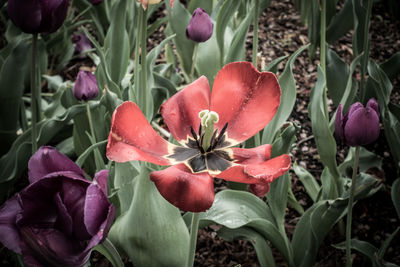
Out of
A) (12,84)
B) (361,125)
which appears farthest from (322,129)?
(12,84)

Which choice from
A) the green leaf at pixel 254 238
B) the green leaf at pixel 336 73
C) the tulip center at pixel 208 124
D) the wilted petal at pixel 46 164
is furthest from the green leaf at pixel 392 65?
the wilted petal at pixel 46 164

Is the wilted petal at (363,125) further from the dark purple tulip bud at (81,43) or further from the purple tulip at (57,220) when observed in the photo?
the dark purple tulip bud at (81,43)

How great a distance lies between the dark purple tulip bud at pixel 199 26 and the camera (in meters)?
1.37

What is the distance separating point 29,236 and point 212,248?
824mm

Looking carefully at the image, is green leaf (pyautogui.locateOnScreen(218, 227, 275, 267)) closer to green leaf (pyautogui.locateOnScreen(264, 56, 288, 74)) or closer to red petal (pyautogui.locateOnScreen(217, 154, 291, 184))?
green leaf (pyautogui.locateOnScreen(264, 56, 288, 74))

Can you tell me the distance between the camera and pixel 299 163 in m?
1.66

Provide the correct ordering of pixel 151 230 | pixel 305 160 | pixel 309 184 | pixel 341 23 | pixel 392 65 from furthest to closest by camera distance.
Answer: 1. pixel 341 23
2. pixel 305 160
3. pixel 392 65
4. pixel 309 184
5. pixel 151 230

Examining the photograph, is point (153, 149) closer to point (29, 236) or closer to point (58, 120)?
point (29, 236)

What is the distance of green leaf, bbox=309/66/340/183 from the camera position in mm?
1199

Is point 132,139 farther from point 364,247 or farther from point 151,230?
point 364,247

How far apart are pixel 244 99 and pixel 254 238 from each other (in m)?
0.53

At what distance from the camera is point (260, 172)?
64 centimetres

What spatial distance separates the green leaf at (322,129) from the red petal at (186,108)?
50 centimetres

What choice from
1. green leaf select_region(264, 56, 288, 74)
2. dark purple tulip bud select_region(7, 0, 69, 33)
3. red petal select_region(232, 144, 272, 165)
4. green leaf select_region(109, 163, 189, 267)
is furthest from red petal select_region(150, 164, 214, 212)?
green leaf select_region(264, 56, 288, 74)
